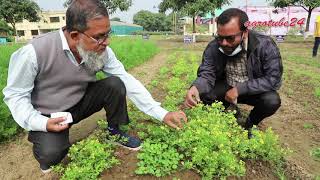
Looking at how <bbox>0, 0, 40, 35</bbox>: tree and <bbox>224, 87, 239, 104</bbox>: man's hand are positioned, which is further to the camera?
<bbox>0, 0, 40, 35</bbox>: tree

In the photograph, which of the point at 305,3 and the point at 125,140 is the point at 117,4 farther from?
the point at 125,140

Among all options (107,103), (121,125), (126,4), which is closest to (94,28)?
(107,103)

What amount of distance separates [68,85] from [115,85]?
455 mm

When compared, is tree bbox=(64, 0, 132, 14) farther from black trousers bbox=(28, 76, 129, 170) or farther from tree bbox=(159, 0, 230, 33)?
black trousers bbox=(28, 76, 129, 170)

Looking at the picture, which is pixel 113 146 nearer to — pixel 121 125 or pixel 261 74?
pixel 121 125

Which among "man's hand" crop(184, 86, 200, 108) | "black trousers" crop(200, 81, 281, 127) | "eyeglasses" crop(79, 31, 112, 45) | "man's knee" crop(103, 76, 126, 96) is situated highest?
"eyeglasses" crop(79, 31, 112, 45)

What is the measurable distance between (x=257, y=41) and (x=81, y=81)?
6.66ft

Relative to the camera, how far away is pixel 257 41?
13.5ft

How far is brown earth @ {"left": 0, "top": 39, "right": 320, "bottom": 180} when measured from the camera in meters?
3.38

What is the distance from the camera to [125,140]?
11.7ft

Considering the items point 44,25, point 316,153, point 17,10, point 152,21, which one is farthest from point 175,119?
point 152,21

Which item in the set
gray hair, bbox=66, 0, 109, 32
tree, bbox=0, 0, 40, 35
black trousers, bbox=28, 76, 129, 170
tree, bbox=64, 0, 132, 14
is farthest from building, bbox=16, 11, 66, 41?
gray hair, bbox=66, 0, 109, 32

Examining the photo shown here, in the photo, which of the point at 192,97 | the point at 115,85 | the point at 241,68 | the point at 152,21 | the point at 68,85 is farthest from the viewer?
the point at 152,21

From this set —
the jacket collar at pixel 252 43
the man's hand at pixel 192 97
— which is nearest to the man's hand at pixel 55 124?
the man's hand at pixel 192 97
